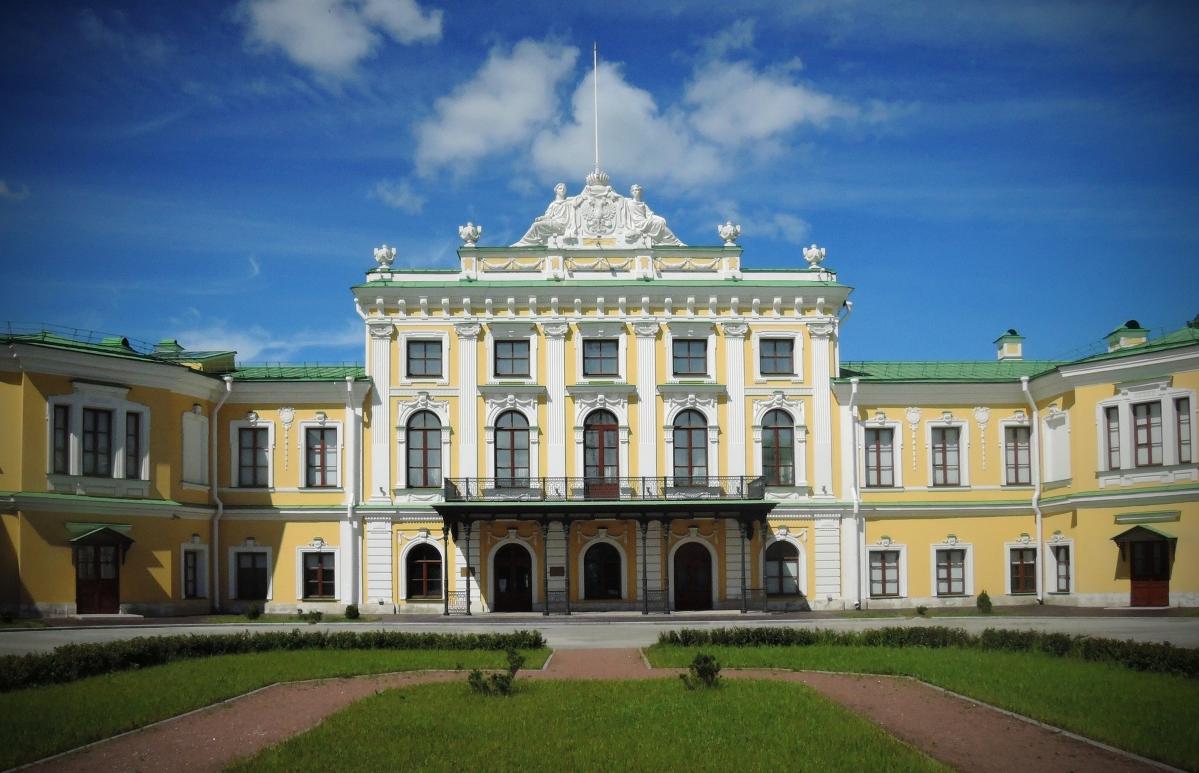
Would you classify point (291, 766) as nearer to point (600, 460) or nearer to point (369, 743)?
point (369, 743)

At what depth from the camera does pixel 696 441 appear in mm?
42906

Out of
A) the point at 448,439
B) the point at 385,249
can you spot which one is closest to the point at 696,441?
the point at 448,439

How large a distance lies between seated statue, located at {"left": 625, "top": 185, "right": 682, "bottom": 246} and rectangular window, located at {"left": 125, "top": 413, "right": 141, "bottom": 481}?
18.7 metres

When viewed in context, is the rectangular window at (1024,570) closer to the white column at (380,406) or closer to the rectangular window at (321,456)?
the white column at (380,406)

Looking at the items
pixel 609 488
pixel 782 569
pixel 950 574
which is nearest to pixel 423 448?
pixel 609 488

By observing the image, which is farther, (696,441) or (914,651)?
(696,441)

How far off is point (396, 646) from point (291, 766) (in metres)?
12.6

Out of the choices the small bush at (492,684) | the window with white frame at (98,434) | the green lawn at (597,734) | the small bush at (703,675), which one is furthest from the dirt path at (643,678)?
the window with white frame at (98,434)

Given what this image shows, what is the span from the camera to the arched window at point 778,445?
42969mm

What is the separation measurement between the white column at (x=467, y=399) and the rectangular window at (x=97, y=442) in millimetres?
11849

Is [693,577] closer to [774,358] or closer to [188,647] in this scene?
[774,358]

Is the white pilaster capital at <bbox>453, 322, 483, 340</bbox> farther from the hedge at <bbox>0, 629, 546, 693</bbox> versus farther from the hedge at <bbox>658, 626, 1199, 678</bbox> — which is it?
the hedge at <bbox>658, 626, 1199, 678</bbox>

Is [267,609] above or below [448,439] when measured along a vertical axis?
below

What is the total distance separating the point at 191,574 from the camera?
4059 cm
